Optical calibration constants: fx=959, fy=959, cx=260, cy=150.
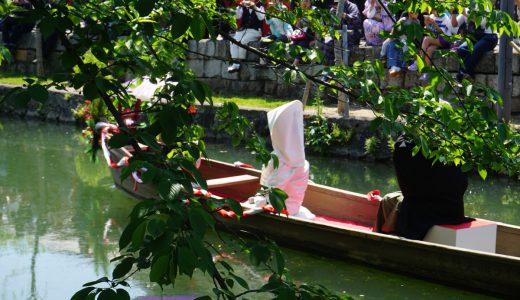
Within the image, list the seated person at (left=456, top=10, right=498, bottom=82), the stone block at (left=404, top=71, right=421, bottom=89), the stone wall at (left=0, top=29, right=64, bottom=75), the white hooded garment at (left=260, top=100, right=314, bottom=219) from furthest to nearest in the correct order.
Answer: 1. the stone wall at (left=0, top=29, right=64, bottom=75)
2. the stone block at (left=404, top=71, right=421, bottom=89)
3. the seated person at (left=456, top=10, right=498, bottom=82)
4. the white hooded garment at (left=260, top=100, right=314, bottom=219)

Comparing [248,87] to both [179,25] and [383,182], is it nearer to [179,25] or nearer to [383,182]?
[383,182]

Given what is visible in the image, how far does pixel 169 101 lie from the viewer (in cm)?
277

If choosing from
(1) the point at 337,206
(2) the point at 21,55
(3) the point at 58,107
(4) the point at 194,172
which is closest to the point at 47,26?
(4) the point at 194,172

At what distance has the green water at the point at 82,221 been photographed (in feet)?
22.5

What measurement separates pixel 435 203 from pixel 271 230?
1.51 m

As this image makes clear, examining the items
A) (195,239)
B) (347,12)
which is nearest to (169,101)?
(195,239)

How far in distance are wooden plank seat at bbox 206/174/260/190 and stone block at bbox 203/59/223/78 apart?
6.62 metres

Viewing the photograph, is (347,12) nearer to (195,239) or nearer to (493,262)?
(493,262)

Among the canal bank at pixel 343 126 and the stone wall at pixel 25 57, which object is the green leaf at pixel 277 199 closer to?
the canal bank at pixel 343 126

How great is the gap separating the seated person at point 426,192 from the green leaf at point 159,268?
469cm

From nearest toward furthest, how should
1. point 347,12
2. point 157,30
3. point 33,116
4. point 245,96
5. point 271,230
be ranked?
point 157,30
point 271,230
point 347,12
point 245,96
point 33,116

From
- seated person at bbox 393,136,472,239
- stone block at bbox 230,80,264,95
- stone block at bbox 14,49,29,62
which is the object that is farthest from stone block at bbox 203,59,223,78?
seated person at bbox 393,136,472,239

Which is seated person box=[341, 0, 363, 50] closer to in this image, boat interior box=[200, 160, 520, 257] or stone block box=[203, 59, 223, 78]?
stone block box=[203, 59, 223, 78]

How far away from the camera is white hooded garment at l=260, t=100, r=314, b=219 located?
7.70 meters
